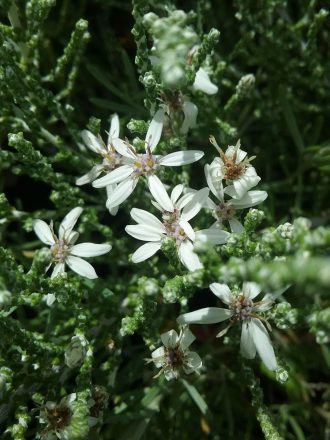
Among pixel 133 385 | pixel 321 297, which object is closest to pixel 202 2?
pixel 321 297

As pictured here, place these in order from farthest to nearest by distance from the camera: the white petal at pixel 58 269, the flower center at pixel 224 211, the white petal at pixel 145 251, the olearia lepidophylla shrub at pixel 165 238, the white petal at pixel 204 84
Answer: the white petal at pixel 204 84
the white petal at pixel 58 269
the flower center at pixel 224 211
the white petal at pixel 145 251
the olearia lepidophylla shrub at pixel 165 238

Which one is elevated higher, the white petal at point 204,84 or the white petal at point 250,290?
the white petal at point 204,84

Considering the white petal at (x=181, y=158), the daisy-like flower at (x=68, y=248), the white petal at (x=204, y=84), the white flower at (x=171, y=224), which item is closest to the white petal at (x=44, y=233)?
the daisy-like flower at (x=68, y=248)

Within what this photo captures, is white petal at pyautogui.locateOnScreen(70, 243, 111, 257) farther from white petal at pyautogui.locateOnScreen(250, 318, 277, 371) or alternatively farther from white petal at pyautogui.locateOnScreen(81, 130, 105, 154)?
white petal at pyautogui.locateOnScreen(250, 318, 277, 371)

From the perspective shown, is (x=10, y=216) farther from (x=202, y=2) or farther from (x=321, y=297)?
(x=321, y=297)

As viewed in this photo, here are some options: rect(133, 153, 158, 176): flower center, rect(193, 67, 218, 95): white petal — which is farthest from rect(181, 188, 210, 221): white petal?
rect(193, 67, 218, 95): white petal

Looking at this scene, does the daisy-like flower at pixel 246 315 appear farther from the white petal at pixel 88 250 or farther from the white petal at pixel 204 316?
the white petal at pixel 88 250

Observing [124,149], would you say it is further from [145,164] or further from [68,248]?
[68,248]
